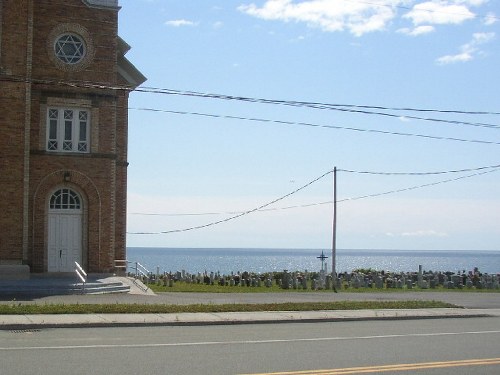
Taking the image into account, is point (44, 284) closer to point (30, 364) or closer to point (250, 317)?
point (250, 317)

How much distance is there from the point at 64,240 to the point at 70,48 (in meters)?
6.85

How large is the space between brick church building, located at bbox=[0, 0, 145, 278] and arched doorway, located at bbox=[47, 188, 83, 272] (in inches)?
1.4

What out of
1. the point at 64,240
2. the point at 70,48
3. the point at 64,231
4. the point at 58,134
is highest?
the point at 70,48

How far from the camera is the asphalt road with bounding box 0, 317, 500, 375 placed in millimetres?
11219

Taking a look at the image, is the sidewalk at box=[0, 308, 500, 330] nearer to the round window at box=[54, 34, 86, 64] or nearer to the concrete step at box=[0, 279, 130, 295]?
the concrete step at box=[0, 279, 130, 295]

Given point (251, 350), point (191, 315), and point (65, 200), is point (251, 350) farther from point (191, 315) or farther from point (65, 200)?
point (65, 200)

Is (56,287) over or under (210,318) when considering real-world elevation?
over

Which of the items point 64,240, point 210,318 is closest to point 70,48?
point 64,240

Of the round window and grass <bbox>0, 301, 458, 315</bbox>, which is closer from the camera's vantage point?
grass <bbox>0, 301, 458, 315</bbox>

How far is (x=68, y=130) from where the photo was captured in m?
28.0

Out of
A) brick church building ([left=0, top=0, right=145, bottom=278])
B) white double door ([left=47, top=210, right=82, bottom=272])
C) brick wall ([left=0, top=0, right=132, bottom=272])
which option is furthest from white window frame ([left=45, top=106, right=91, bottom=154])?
white double door ([left=47, top=210, right=82, bottom=272])

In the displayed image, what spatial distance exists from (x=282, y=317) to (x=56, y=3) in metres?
15.1

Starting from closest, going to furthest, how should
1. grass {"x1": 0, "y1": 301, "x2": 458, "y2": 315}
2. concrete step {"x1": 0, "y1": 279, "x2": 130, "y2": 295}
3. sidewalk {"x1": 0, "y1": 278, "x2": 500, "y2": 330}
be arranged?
sidewalk {"x1": 0, "y1": 278, "x2": 500, "y2": 330} → grass {"x1": 0, "y1": 301, "x2": 458, "y2": 315} → concrete step {"x1": 0, "y1": 279, "x2": 130, "y2": 295}

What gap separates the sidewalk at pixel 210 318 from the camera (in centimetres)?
1680
